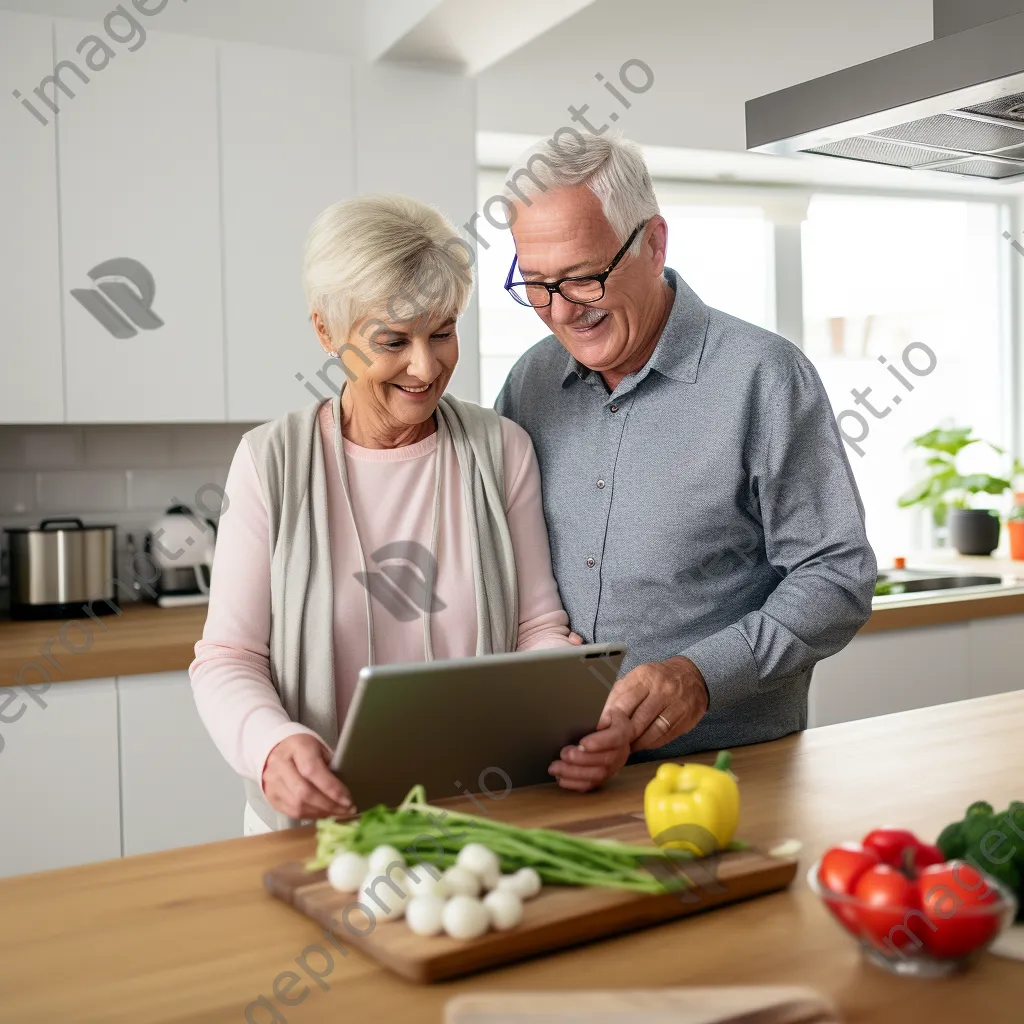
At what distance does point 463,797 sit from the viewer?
4.95 feet

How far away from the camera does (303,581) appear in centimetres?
161

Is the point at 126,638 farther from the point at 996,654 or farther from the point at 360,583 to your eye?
the point at 996,654

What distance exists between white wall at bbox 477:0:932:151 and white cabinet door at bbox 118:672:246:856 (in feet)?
6.50

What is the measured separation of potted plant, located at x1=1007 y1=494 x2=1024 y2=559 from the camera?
4.18m

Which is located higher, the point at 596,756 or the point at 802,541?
the point at 802,541

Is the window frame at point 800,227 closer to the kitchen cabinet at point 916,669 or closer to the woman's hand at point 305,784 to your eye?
the kitchen cabinet at point 916,669

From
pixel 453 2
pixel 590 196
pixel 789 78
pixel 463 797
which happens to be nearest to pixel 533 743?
pixel 463 797

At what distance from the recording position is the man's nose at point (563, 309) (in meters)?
1.76

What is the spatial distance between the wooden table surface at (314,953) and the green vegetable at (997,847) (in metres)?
0.08

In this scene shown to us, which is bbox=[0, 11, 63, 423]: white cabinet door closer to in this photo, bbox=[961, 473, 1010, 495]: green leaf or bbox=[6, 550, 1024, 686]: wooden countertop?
bbox=[6, 550, 1024, 686]: wooden countertop

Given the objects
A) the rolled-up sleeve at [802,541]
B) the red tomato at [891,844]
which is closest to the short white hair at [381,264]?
the rolled-up sleeve at [802,541]

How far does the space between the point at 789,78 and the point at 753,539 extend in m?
2.67

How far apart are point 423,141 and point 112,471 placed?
1253 millimetres

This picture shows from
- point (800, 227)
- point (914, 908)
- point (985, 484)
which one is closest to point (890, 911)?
point (914, 908)
